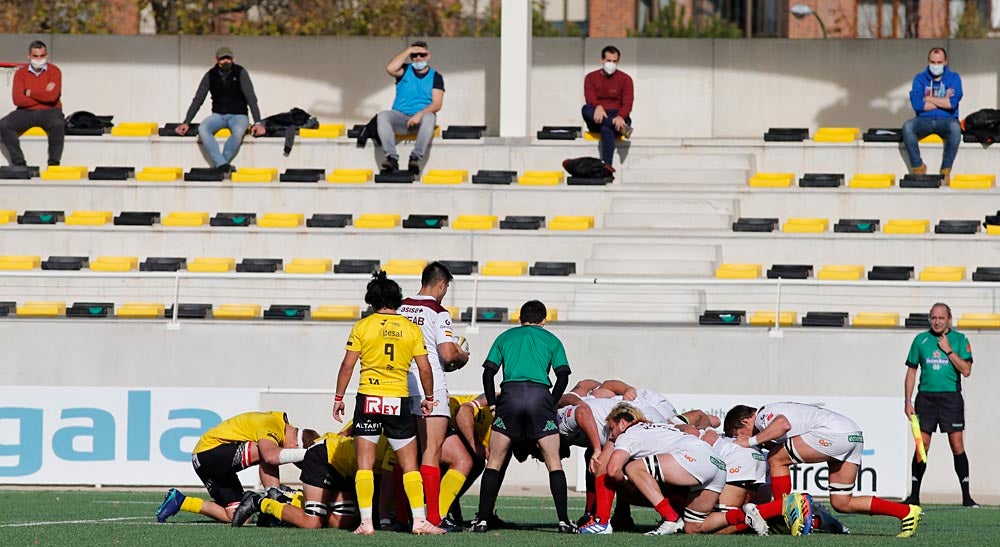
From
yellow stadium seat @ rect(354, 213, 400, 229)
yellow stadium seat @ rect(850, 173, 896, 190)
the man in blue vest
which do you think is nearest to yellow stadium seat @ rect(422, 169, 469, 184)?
the man in blue vest

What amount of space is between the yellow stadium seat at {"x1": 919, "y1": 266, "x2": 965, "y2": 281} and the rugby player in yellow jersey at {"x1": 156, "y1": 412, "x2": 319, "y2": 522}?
933cm

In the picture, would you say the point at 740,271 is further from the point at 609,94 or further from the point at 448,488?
the point at 448,488

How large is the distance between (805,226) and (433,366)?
9442 mm

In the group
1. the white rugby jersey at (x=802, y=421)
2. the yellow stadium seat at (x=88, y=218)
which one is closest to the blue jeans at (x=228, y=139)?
the yellow stadium seat at (x=88, y=218)

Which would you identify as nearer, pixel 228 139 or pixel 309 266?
pixel 309 266

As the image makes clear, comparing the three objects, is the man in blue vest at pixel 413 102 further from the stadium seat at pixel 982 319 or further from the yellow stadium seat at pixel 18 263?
the stadium seat at pixel 982 319

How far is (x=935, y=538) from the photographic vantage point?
10.3 meters

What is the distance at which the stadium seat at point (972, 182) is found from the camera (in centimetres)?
1967

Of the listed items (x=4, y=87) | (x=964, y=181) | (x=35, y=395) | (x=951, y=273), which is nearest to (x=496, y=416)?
(x=35, y=395)

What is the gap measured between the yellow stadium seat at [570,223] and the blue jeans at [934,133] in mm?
4367

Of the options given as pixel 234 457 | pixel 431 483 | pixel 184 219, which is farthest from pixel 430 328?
pixel 184 219

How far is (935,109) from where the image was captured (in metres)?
20.1

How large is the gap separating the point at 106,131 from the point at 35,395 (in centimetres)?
729

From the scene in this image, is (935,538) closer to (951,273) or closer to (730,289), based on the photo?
(730,289)
